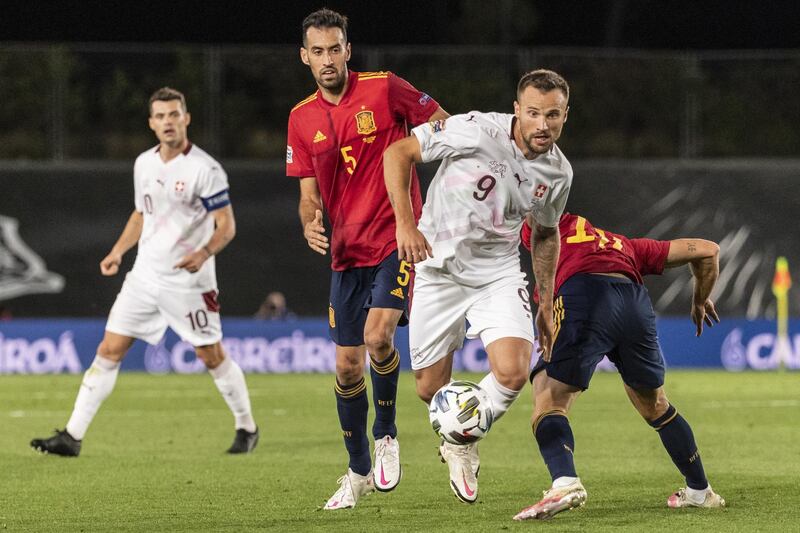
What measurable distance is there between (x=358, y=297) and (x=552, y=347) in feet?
3.92

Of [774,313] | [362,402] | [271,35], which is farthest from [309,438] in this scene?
[271,35]

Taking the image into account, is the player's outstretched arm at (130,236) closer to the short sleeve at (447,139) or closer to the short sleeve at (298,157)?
the short sleeve at (298,157)

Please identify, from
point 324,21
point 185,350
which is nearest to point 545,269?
point 324,21

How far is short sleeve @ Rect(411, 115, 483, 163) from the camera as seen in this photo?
6.61 m

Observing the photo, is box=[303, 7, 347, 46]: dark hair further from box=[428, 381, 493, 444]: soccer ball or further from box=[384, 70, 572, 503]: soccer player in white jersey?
box=[428, 381, 493, 444]: soccer ball

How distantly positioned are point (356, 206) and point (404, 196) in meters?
0.94

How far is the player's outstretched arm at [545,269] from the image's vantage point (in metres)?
6.89

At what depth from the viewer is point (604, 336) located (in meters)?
6.80

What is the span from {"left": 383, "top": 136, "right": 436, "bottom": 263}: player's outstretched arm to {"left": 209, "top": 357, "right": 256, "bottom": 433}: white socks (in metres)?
3.99

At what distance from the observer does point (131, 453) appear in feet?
33.1

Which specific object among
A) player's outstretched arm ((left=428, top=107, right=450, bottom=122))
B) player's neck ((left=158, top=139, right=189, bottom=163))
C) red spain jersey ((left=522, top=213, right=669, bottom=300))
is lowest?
player's neck ((left=158, top=139, right=189, bottom=163))

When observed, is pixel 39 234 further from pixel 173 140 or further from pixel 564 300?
pixel 564 300

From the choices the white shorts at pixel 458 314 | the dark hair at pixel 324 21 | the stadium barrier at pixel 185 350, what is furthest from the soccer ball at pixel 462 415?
the stadium barrier at pixel 185 350

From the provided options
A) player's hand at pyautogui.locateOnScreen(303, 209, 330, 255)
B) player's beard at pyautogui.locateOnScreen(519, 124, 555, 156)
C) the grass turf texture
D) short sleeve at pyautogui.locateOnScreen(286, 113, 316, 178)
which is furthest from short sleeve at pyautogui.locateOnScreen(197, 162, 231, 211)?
player's beard at pyautogui.locateOnScreen(519, 124, 555, 156)
